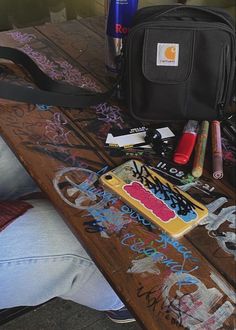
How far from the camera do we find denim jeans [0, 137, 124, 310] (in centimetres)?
50

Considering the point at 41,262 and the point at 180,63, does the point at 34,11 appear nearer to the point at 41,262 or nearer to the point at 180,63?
the point at 180,63

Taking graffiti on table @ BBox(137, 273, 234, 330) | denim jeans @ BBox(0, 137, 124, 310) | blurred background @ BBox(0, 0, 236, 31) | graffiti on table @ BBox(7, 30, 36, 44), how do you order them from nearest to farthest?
1. graffiti on table @ BBox(137, 273, 234, 330)
2. denim jeans @ BBox(0, 137, 124, 310)
3. graffiti on table @ BBox(7, 30, 36, 44)
4. blurred background @ BBox(0, 0, 236, 31)

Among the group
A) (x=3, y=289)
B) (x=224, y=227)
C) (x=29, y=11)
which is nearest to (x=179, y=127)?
(x=224, y=227)

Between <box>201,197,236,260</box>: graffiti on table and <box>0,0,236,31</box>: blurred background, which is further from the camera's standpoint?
<box>0,0,236,31</box>: blurred background

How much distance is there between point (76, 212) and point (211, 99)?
276mm

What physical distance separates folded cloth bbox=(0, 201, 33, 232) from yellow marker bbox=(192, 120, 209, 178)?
0.77 feet

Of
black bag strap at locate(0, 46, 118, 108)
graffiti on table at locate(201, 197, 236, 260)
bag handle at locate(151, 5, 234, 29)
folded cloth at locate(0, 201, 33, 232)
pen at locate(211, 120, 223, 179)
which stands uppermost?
bag handle at locate(151, 5, 234, 29)

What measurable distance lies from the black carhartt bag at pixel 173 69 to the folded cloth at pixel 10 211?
17 centimetres

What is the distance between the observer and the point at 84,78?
694 millimetres

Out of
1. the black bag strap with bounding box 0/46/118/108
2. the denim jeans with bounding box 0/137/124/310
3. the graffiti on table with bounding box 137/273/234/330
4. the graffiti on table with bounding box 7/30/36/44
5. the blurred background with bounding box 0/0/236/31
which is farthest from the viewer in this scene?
the blurred background with bounding box 0/0/236/31

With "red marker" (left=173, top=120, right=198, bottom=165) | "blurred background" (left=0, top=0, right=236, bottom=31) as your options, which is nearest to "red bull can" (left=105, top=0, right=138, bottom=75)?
"red marker" (left=173, top=120, right=198, bottom=165)

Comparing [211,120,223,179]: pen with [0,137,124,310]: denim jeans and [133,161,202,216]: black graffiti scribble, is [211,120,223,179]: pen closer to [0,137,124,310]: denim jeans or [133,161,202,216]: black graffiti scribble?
[133,161,202,216]: black graffiti scribble

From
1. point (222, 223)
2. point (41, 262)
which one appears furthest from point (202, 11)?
point (41, 262)

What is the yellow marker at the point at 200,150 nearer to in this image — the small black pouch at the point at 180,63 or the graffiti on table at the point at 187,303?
the small black pouch at the point at 180,63
